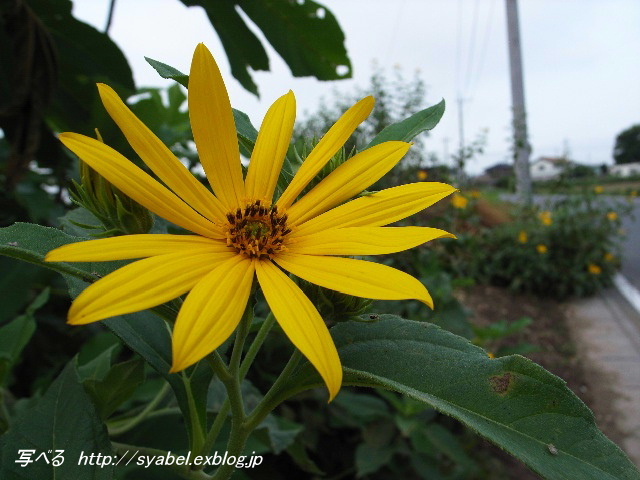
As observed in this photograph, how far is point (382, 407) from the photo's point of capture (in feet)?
6.82

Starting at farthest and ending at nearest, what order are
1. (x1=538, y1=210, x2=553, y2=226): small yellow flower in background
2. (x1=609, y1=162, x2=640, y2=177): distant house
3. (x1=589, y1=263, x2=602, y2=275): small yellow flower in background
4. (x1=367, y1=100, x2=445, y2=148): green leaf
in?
(x1=609, y1=162, x2=640, y2=177): distant house, (x1=538, y1=210, x2=553, y2=226): small yellow flower in background, (x1=589, y1=263, x2=602, y2=275): small yellow flower in background, (x1=367, y1=100, x2=445, y2=148): green leaf

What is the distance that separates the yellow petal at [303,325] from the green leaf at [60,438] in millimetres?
288

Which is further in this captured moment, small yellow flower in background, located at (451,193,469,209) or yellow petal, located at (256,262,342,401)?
small yellow flower in background, located at (451,193,469,209)

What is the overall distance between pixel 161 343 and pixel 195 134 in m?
0.30

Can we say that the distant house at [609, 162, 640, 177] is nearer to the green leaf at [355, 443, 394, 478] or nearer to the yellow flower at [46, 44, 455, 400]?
the green leaf at [355, 443, 394, 478]

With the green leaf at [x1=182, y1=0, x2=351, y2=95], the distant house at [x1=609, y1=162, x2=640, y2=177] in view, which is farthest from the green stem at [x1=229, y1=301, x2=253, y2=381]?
the distant house at [x1=609, y1=162, x2=640, y2=177]

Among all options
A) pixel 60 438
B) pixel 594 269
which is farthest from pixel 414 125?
pixel 594 269

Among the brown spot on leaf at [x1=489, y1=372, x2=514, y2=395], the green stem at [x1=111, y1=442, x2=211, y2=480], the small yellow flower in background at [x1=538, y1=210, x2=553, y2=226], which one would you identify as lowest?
the small yellow flower in background at [x1=538, y1=210, x2=553, y2=226]

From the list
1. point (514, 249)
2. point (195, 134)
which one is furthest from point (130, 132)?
point (514, 249)

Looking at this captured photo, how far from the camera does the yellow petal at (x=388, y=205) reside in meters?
0.64

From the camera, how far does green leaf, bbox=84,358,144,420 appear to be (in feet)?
2.53

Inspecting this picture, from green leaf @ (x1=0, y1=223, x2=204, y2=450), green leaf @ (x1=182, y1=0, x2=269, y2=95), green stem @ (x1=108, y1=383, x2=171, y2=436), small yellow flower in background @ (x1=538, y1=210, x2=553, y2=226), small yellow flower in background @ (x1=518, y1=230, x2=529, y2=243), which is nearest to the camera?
green leaf @ (x1=0, y1=223, x2=204, y2=450)

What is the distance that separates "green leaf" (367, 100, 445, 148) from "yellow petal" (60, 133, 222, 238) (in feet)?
0.87

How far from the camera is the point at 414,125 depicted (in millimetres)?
794
